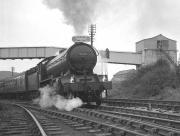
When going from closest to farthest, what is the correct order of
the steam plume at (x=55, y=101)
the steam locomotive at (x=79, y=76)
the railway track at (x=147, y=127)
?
the railway track at (x=147, y=127) → the steam locomotive at (x=79, y=76) → the steam plume at (x=55, y=101)

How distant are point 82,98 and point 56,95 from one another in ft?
5.36

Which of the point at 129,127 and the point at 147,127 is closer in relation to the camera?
the point at 147,127

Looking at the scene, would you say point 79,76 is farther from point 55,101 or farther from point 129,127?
point 129,127

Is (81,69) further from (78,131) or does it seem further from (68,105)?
(78,131)

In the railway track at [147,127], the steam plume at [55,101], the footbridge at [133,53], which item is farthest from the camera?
the footbridge at [133,53]

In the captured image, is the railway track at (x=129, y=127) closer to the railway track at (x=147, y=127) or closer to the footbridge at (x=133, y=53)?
the railway track at (x=147, y=127)

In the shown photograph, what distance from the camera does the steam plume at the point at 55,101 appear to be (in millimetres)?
13719

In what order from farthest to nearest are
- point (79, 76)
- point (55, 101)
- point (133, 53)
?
1. point (133, 53)
2. point (55, 101)
3. point (79, 76)

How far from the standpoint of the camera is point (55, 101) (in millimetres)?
Answer: 15320

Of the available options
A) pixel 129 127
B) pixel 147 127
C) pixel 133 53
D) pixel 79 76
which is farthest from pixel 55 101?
pixel 133 53

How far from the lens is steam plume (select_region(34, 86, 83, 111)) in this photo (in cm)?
1372

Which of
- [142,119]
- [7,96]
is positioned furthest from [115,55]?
[142,119]

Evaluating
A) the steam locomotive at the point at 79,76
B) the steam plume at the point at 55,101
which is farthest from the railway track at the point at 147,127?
the steam plume at the point at 55,101

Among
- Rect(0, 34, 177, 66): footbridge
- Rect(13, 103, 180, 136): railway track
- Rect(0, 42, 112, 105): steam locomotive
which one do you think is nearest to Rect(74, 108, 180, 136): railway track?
Rect(13, 103, 180, 136): railway track
